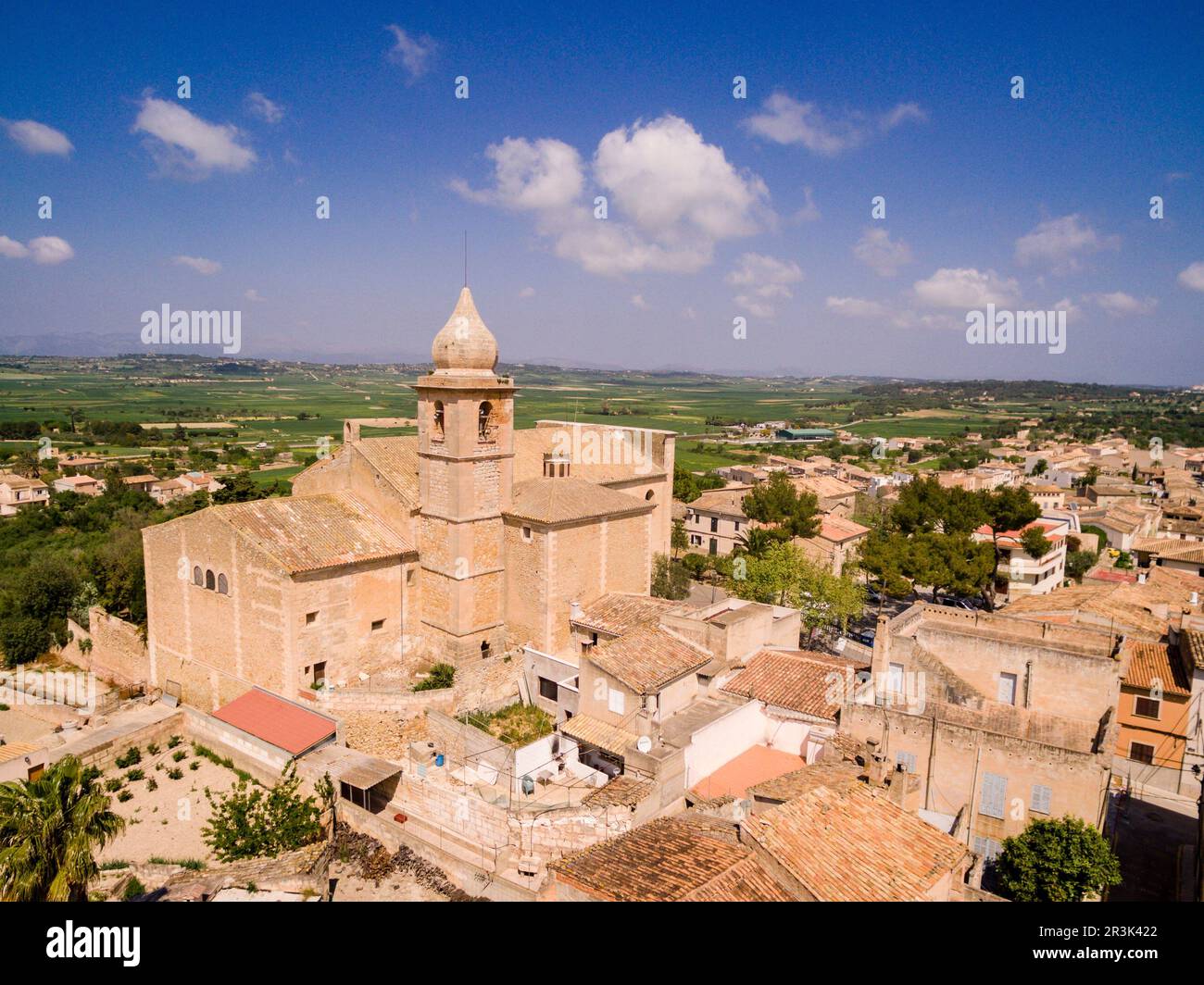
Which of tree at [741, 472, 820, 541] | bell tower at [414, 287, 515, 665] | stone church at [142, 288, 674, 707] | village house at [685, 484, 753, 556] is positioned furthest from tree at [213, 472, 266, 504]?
village house at [685, 484, 753, 556]

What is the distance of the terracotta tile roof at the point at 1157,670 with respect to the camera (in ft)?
74.4

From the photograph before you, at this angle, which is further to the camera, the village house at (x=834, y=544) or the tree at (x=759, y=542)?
the village house at (x=834, y=544)

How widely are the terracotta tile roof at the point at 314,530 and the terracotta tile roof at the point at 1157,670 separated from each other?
22.5m

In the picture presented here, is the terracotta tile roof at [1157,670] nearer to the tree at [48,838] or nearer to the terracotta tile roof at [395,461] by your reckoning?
the terracotta tile roof at [395,461]

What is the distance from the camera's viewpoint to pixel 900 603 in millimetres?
40438

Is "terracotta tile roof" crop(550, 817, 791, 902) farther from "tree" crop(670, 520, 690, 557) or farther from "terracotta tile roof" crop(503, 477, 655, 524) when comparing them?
"tree" crop(670, 520, 690, 557)

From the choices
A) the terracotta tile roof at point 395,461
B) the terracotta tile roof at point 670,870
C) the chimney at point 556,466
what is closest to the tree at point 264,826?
the terracotta tile roof at point 670,870

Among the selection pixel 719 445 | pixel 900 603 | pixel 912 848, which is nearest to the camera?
pixel 912 848

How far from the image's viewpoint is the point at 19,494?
211 ft

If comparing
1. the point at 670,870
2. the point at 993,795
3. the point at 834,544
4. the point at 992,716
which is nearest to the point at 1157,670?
the point at 992,716

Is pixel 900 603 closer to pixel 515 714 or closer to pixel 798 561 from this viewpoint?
pixel 798 561
